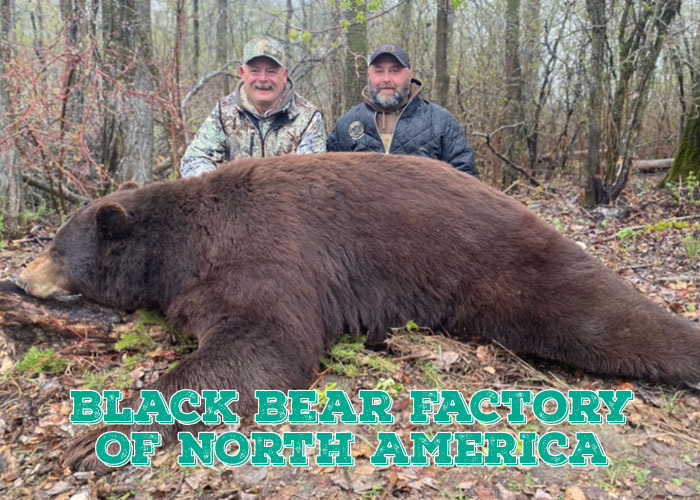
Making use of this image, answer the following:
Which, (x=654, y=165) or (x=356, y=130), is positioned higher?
(x=356, y=130)

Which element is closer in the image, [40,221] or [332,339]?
[332,339]

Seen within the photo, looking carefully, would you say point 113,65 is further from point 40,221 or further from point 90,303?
point 90,303

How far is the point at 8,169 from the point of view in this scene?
22.0 feet

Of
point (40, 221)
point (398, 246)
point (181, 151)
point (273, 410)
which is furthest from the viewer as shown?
point (181, 151)

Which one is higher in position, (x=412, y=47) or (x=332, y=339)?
(x=412, y=47)

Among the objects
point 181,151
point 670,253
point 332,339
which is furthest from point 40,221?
point 670,253

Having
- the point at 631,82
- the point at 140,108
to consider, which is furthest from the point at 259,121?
the point at 631,82

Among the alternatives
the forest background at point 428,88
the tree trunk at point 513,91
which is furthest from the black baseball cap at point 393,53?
the tree trunk at point 513,91

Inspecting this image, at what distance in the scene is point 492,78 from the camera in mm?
11258

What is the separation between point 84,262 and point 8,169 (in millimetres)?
3962

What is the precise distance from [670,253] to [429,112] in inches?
119

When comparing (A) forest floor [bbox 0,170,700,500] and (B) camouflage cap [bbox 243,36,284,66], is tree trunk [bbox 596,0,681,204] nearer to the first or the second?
(A) forest floor [bbox 0,170,700,500]

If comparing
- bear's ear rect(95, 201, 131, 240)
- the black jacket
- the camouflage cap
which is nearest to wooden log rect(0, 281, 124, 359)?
bear's ear rect(95, 201, 131, 240)

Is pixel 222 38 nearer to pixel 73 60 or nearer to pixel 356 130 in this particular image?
pixel 73 60
